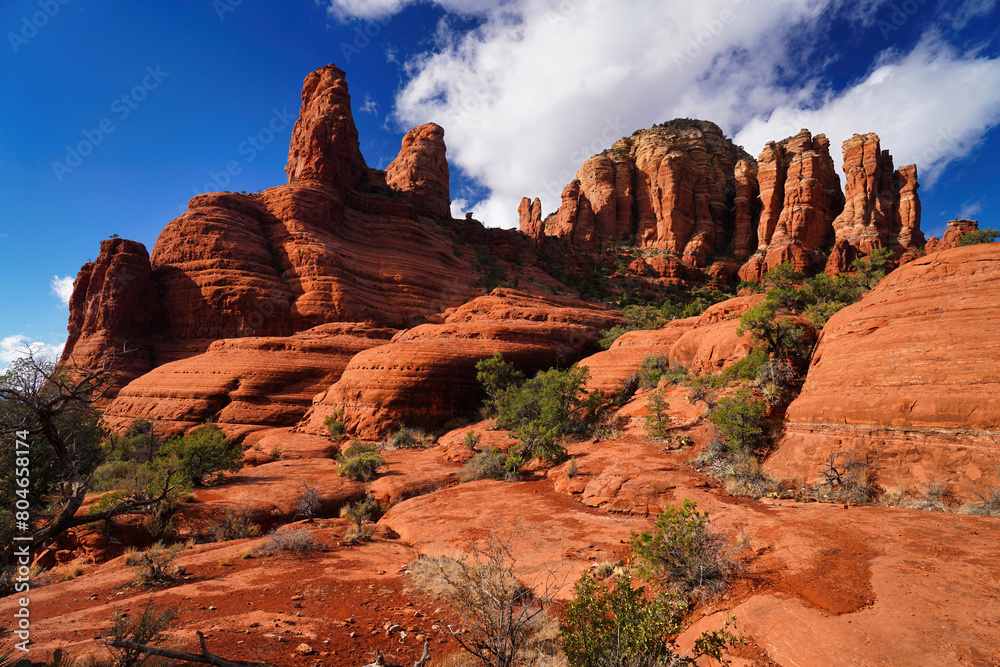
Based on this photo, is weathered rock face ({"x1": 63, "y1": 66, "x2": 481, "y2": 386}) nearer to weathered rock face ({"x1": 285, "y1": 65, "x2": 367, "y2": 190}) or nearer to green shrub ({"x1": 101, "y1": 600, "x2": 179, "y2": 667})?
weathered rock face ({"x1": 285, "y1": 65, "x2": 367, "y2": 190})

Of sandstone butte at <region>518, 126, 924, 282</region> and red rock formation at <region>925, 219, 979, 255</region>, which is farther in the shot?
sandstone butte at <region>518, 126, 924, 282</region>

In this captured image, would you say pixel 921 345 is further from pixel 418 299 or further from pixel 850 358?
pixel 418 299

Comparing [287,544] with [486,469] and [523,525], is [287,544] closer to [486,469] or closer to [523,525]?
[523,525]

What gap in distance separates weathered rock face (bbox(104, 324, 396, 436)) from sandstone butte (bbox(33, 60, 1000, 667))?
134 mm

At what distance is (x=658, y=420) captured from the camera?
40.8ft

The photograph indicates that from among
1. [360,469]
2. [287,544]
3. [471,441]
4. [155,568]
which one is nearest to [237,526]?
[287,544]

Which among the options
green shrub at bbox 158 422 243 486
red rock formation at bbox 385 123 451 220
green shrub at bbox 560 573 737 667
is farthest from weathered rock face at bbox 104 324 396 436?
red rock formation at bbox 385 123 451 220

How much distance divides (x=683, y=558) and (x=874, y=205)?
5967 centimetres

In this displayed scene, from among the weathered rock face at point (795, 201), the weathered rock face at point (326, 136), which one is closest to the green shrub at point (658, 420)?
the weathered rock face at point (326, 136)

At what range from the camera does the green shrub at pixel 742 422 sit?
10031 millimetres

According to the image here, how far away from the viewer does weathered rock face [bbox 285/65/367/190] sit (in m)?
37.0

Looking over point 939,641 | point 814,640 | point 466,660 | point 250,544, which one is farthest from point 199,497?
point 939,641

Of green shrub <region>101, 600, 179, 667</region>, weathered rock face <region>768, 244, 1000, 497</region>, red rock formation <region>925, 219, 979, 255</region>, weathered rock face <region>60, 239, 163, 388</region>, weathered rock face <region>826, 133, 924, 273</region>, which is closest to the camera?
green shrub <region>101, 600, 179, 667</region>

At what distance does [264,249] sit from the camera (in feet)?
101
